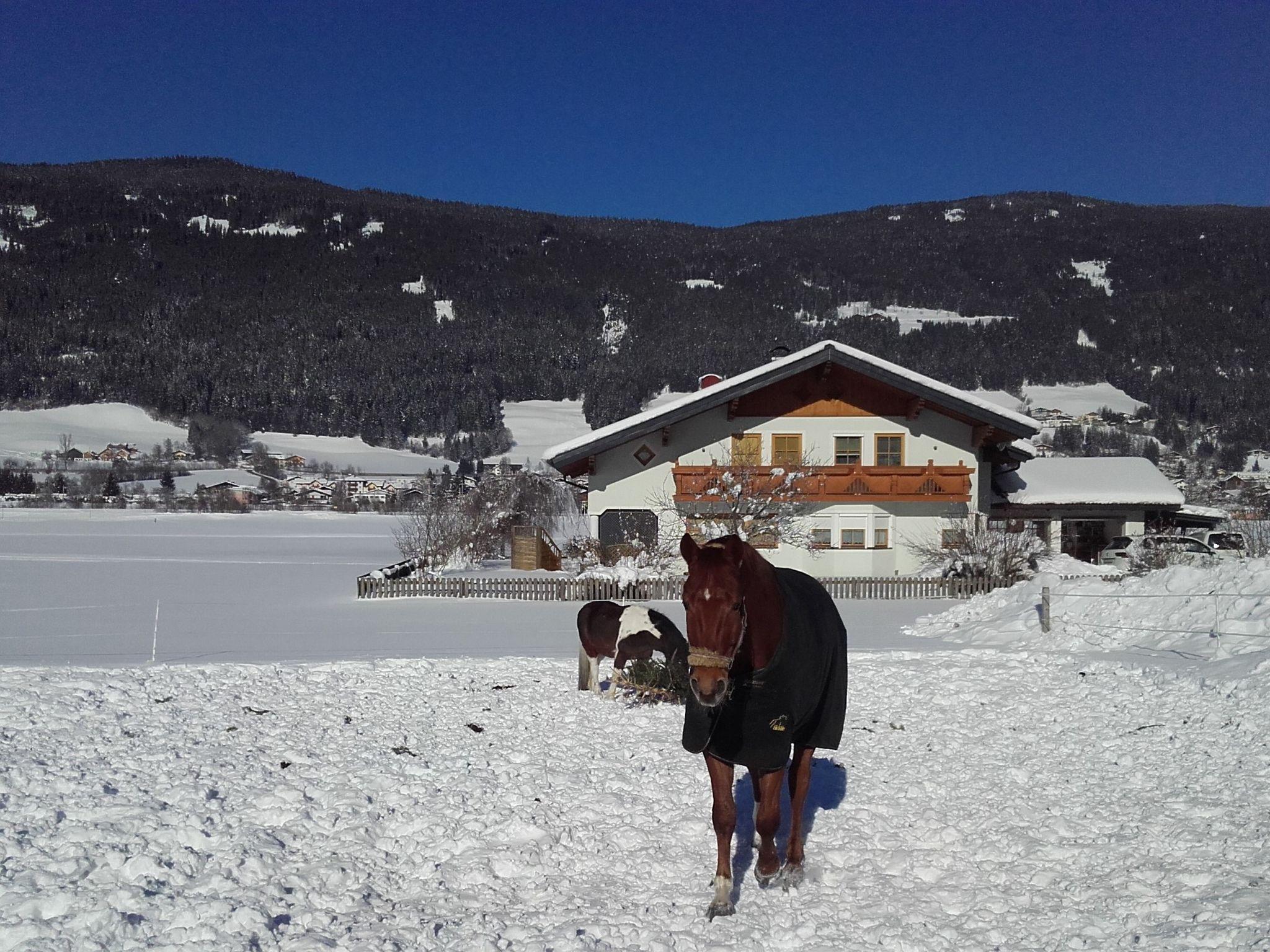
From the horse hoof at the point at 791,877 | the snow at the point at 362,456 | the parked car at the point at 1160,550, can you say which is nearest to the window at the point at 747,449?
→ the parked car at the point at 1160,550

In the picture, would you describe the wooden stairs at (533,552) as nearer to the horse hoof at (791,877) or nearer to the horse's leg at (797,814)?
the horse's leg at (797,814)

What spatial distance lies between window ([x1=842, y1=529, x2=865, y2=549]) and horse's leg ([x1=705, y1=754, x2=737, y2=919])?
2596 centimetres

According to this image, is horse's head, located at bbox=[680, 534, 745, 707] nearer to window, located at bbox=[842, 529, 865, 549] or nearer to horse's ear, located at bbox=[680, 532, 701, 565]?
horse's ear, located at bbox=[680, 532, 701, 565]

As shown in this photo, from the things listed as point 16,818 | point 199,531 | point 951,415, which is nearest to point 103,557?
point 199,531

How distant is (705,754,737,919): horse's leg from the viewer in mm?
5648

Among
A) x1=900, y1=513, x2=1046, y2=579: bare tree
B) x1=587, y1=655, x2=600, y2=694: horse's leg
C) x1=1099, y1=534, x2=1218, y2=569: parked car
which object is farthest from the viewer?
x1=900, y1=513, x2=1046, y2=579: bare tree

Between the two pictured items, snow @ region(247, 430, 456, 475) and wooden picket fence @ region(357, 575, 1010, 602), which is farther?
snow @ region(247, 430, 456, 475)

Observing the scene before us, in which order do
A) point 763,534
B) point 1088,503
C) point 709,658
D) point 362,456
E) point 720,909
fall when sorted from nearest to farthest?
point 709,658 → point 720,909 → point 763,534 → point 1088,503 → point 362,456

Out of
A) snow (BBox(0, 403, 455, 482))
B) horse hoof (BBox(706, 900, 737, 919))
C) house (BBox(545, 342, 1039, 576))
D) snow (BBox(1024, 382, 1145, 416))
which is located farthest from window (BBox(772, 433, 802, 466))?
snow (BBox(1024, 382, 1145, 416))

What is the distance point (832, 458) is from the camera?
102 feet

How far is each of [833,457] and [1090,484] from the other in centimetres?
1076

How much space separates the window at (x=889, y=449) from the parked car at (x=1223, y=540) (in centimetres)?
882

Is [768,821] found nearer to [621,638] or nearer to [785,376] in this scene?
[621,638]

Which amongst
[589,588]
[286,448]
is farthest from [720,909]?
[286,448]
